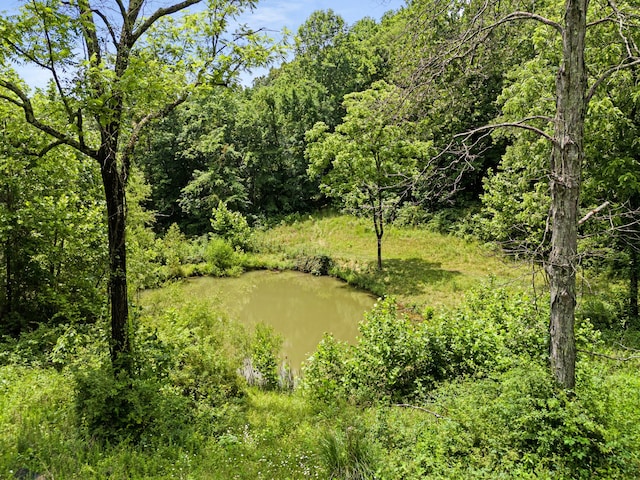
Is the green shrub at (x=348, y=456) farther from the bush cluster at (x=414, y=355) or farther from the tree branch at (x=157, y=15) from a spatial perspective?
the tree branch at (x=157, y=15)

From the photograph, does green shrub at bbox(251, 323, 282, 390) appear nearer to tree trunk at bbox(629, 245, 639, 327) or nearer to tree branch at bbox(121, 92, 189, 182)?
tree branch at bbox(121, 92, 189, 182)

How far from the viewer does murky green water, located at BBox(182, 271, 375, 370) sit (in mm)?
11102

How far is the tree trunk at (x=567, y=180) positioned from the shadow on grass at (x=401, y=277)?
9578mm

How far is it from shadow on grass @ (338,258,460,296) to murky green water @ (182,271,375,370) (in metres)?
0.51

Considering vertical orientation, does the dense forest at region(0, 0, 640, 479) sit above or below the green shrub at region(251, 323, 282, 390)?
above

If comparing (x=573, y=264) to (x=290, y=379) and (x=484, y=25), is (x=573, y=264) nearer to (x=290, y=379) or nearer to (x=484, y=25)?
(x=484, y=25)

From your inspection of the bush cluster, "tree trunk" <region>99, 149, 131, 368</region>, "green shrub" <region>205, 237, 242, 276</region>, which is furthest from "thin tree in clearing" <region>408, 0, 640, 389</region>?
"green shrub" <region>205, 237, 242, 276</region>

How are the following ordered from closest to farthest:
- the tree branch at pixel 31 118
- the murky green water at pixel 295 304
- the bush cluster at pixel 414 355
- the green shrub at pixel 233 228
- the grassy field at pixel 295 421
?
the grassy field at pixel 295 421 < the tree branch at pixel 31 118 < the bush cluster at pixel 414 355 < the murky green water at pixel 295 304 < the green shrub at pixel 233 228

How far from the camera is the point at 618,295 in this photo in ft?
29.7

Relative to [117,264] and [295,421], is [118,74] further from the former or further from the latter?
[295,421]

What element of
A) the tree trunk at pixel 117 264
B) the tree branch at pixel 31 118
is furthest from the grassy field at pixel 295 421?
the tree branch at pixel 31 118

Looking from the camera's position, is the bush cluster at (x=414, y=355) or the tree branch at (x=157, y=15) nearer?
the tree branch at (x=157, y=15)

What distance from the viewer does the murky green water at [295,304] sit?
1110 centimetres

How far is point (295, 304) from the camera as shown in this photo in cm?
1420
